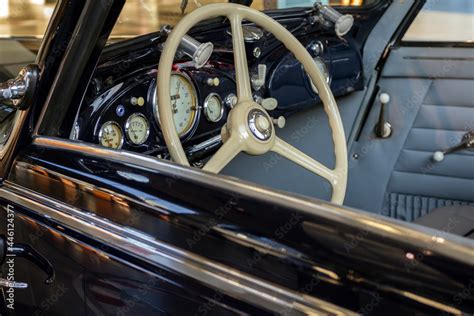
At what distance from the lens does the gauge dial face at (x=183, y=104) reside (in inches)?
65.7

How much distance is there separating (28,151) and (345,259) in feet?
2.66

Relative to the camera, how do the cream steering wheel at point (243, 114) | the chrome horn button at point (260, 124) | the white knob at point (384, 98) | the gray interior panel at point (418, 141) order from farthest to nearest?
the white knob at point (384, 98) < the gray interior panel at point (418, 141) < the chrome horn button at point (260, 124) < the cream steering wheel at point (243, 114)

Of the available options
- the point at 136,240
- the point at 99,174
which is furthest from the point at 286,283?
the point at 99,174

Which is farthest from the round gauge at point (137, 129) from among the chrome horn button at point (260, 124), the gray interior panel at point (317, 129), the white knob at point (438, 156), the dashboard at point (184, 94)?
the white knob at point (438, 156)

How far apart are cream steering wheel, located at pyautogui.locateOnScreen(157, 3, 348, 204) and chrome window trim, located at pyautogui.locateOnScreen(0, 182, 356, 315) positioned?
26 centimetres

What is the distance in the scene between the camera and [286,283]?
0.83 metres

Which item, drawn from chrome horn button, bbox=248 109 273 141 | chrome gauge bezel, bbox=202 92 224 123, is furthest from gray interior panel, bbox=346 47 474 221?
chrome horn button, bbox=248 109 273 141

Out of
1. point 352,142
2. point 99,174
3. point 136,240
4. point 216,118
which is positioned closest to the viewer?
point 136,240

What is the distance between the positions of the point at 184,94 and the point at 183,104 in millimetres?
31

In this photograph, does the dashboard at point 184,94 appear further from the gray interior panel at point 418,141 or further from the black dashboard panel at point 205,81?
the gray interior panel at point 418,141

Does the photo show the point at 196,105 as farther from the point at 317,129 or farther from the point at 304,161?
the point at 317,129

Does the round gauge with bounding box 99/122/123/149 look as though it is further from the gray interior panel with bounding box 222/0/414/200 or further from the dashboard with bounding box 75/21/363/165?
the gray interior panel with bounding box 222/0/414/200

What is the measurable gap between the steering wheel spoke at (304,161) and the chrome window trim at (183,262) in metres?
0.57

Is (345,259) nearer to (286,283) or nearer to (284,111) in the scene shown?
(286,283)
